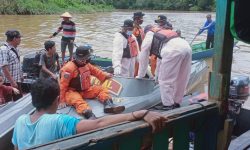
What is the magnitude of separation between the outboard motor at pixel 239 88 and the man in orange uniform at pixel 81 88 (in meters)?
1.61

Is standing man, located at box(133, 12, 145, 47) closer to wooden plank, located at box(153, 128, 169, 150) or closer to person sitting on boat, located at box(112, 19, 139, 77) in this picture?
person sitting on boat, located at box(112, 19, 139, 77)

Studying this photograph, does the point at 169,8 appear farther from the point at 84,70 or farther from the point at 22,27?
the point at 84,70

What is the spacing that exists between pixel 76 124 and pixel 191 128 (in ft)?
2.43

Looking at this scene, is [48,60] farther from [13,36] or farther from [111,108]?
[111,108]

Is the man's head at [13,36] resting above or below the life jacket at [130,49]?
above

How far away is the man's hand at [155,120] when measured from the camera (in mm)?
2039

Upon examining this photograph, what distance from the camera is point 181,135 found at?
237 cm

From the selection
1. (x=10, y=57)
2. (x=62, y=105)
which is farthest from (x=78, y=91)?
(x=10, y=57)

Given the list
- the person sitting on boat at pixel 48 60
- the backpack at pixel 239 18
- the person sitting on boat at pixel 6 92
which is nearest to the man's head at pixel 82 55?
the person sitting on boat at pixel 6 92

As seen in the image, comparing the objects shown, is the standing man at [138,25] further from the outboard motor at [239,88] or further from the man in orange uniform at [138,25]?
the outboard motor at [239,88]

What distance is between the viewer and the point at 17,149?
8.57ft

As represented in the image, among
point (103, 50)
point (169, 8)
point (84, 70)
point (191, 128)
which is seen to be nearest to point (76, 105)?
point (84, 70)

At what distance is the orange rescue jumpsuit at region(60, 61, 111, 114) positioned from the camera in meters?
5.08

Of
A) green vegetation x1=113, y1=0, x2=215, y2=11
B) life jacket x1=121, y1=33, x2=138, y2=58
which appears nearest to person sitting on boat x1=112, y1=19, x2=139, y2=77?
life jacket x1=121, y1=33, x2=138, y2=58
